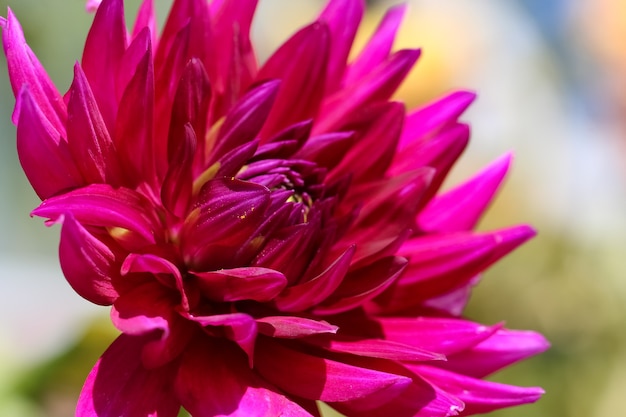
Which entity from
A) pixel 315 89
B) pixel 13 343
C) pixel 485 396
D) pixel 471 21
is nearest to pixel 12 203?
pixel 13 343

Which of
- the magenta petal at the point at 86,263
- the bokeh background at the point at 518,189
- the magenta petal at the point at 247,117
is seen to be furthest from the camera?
the bokeh background at the point at 518,189

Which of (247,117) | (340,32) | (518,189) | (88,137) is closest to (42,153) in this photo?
(88,137)

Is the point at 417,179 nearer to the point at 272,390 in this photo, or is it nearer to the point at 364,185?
the point at 364,185

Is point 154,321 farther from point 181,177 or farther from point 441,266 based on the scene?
point 441,266

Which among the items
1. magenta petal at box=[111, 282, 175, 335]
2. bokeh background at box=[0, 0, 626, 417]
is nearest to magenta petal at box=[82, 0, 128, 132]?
magenta petal at box=[111, 282, 175, 335]

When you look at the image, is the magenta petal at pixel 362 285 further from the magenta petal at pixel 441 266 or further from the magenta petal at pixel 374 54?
the magenta petal at pixel 374 54

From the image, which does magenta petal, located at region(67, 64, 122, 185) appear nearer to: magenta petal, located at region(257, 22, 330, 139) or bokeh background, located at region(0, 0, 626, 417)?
Result: magenta petal, located at region(257, 22, 330, 139)

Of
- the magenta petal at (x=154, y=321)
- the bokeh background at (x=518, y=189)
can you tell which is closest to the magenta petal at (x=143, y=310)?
the magenta petal at (x=154, y=321)

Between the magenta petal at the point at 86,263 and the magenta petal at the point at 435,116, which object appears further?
the magenta petal at the point at 435,116
